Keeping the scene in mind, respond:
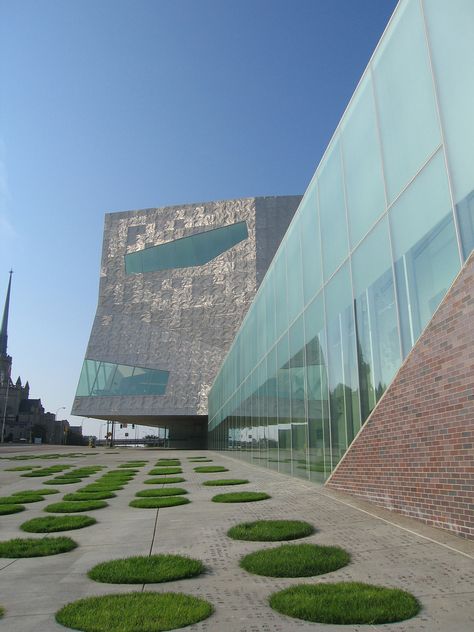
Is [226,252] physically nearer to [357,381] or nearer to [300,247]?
[300,247]

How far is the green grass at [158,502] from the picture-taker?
33.7ft

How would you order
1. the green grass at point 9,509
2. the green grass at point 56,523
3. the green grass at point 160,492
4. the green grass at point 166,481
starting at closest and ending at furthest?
the green grass at point 56,523
the green grass at point 9,509
the green grass at point 160,492
the green grass at point 166,481

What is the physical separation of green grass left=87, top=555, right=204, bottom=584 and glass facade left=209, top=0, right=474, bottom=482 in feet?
15.4

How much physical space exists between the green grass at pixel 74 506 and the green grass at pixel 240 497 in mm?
2474

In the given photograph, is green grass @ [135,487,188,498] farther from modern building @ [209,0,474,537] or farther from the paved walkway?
modern building @ [209,0,474,537]

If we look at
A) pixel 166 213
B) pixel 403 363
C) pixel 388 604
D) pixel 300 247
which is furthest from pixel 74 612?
pixel 166 213

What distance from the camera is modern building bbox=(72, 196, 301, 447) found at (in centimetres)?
5188

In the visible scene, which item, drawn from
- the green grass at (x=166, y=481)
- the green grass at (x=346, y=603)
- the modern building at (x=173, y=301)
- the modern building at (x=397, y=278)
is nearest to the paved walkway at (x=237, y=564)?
the green grass at (x=346, y=603)

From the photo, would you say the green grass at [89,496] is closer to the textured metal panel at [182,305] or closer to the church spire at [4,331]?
the textured metal panel at [182,305]

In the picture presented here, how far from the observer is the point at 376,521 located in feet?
24.7

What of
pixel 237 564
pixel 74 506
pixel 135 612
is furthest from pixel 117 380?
pixel 135 612

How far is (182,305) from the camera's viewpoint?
55562 mm

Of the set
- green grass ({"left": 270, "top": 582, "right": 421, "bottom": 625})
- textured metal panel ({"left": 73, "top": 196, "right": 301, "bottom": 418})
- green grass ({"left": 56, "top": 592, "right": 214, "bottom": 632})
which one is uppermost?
textured metal panel ({"left": 73, "top": 196, "right": 301, "bottom": 418})

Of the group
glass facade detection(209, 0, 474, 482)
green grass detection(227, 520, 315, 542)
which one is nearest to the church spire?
glass facade detection(209, 0, 474, 482)
